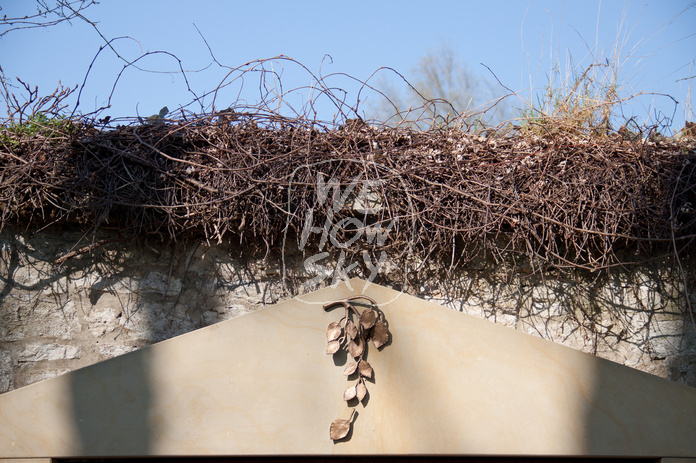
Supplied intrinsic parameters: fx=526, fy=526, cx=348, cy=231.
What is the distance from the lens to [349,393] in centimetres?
168

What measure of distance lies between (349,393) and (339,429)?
0.11 metres

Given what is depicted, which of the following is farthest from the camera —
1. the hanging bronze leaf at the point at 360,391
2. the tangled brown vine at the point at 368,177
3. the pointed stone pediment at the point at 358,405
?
the tangled brown vine at the point at 368,177

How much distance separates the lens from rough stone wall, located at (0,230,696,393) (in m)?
2.29

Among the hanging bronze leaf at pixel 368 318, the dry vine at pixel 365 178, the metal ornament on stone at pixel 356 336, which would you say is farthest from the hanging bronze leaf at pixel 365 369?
the dry vine at pixel 365 178

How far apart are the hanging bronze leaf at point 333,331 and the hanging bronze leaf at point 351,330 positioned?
0.08 ft

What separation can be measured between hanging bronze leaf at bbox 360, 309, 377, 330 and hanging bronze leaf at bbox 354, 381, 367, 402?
0.60 ft

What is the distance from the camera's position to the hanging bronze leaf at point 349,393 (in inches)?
65.8

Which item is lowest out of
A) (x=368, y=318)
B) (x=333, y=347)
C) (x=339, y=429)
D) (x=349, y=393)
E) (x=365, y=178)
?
(x=339, y=429)

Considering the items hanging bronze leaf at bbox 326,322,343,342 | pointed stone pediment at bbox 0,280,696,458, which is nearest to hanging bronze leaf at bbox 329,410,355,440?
pointed stone pediment at bbox 0,280,696,458

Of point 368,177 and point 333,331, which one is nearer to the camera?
point 333,331

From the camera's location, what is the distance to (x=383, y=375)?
1.72 metres

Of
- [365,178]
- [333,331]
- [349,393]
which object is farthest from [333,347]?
[365,178]

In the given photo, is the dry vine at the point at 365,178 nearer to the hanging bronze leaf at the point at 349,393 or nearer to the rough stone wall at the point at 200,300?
the rough stone wall at the point at 200,300

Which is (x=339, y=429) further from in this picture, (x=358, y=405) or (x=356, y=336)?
(x=356, y=336)
